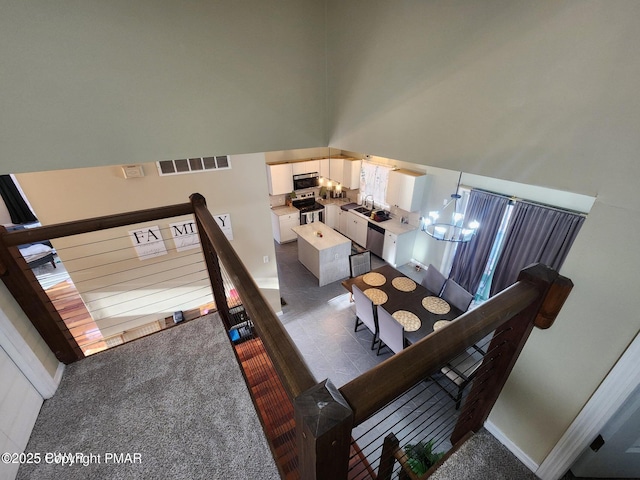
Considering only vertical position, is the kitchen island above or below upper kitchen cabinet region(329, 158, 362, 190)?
below

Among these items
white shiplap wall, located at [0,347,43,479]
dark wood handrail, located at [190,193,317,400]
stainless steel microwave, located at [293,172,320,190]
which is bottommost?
stainless steel microwave, located at [293,172,320,190]

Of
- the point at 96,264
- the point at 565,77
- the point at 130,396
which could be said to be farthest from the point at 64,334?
the point at 565,77

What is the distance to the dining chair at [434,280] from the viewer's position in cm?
418

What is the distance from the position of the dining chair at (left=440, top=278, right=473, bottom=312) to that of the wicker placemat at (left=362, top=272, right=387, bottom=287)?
0.89 metres

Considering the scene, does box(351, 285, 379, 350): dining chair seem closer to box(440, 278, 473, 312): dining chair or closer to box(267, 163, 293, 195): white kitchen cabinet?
box(440, 278, 473, 312): dining chair

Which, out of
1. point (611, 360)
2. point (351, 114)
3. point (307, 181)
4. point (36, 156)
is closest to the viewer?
point (611, 360)

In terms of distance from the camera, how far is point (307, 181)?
7.02 metres

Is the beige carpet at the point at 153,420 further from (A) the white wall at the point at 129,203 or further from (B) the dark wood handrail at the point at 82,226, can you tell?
(A) the white wall at the point at 129,203

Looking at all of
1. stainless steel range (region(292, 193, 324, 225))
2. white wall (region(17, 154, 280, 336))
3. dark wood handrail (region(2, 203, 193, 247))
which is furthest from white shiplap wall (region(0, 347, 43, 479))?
stainless steel range (region(292, 193, 324, 225))

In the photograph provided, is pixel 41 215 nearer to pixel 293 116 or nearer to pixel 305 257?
pixel 293 116

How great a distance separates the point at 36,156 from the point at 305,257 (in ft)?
A: 16.1

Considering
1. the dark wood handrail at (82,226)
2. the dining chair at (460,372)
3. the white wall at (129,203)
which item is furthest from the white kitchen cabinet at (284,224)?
the dark wood handrail at (82,226)

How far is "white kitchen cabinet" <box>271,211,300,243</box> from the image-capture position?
687 centimetres

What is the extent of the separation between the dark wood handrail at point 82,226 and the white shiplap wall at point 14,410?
0.56m
